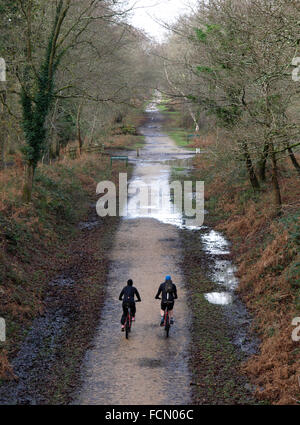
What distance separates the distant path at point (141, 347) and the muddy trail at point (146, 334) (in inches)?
0.8

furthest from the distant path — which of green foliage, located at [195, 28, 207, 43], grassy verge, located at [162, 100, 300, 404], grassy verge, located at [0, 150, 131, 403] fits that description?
green foliage, located at [195, 28, 207, 43]

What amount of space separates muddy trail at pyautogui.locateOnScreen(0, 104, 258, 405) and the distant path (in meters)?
0.02

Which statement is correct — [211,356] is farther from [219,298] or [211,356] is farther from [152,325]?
[219,298]

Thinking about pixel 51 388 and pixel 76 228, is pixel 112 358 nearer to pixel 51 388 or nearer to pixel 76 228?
pixel 51 388

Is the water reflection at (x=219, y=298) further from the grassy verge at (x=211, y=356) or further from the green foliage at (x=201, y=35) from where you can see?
the green foliage at (x=201, y=35)

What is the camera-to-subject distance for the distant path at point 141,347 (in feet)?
32.1

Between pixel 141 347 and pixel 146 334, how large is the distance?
77 centimetres

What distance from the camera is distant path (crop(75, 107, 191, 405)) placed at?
979 centimetres

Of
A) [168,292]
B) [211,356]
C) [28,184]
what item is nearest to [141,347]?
[168,292]

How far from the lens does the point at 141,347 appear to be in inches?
465

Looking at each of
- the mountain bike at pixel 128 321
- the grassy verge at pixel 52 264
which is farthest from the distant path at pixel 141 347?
the grassy verge at pixel 52 264

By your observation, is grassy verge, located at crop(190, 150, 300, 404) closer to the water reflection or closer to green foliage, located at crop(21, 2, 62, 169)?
the water reflection
